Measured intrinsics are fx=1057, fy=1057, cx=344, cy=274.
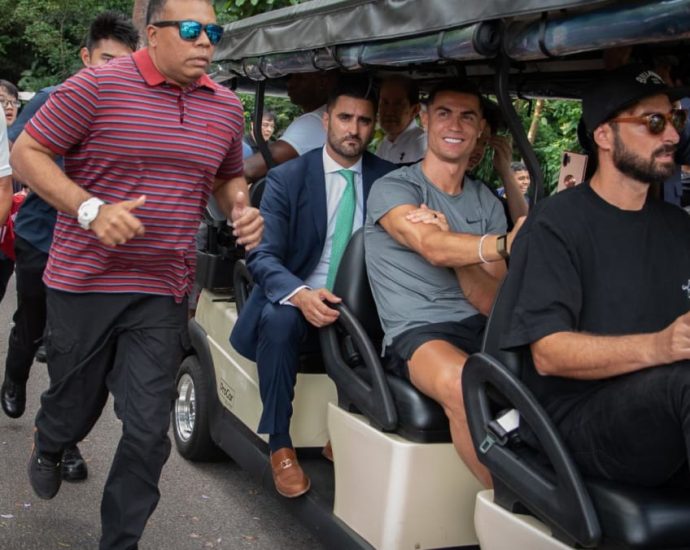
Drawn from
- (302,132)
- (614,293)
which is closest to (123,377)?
(614,293)

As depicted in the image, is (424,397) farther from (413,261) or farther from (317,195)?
(317,195)

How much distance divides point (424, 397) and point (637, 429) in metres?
0.93

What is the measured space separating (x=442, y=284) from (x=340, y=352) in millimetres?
453

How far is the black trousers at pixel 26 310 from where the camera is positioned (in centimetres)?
499

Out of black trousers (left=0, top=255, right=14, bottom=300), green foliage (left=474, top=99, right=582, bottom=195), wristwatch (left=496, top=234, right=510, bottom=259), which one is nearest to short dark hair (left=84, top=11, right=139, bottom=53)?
black trousers (left=0, top=255, right=14, bottom=300)

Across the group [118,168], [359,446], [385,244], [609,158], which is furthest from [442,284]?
[118,168]

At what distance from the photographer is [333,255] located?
4363 millimetres

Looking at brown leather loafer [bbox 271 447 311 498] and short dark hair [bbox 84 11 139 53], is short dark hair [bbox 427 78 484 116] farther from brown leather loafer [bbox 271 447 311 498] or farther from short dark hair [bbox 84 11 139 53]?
short dark hair [bbox 84 11 139 53]

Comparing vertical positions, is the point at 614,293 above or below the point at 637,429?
above

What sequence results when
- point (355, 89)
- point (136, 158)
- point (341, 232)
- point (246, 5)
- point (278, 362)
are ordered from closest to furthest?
point (136, 158) → point (278, 362) → point (341, 232) → point (355, 89) → point (246, 5)

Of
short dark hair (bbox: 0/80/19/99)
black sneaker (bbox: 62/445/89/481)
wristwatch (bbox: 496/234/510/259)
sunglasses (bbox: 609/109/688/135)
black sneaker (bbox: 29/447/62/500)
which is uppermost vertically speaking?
sunglasses (bbox: 609/109/688/135)

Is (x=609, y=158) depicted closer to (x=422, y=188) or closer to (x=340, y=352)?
(x=422, y=188)

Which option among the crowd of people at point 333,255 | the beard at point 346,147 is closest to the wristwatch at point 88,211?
the crowd of people at point 333,255

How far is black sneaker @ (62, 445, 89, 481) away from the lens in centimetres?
473
